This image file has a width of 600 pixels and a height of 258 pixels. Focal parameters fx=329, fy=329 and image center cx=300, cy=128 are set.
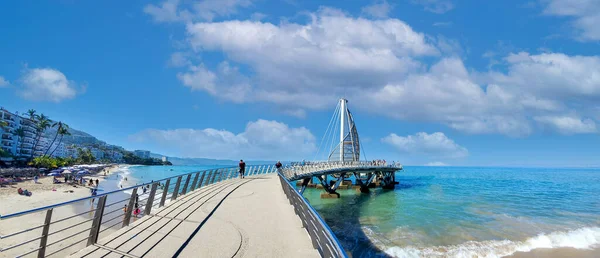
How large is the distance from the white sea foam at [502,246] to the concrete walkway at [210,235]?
Answer: 8.52 m

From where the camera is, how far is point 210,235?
22.7ft

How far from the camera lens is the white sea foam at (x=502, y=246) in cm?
1525

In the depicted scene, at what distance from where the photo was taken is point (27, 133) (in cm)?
9538

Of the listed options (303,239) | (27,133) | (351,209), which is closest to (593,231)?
(351,209)

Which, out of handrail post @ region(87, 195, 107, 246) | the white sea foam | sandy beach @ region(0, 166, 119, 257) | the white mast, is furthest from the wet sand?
the white mast

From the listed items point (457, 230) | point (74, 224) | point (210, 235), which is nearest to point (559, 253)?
point (457, 230)

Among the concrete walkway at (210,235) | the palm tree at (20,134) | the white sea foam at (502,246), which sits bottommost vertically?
the white sea foam at (502,246)

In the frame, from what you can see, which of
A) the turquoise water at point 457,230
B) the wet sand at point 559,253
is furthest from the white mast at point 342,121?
the wet sand at point 559,253

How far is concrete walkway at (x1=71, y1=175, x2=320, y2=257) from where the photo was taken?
19.0ft

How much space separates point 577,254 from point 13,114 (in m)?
115

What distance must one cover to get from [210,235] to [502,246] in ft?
52.5

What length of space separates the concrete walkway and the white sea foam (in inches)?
335

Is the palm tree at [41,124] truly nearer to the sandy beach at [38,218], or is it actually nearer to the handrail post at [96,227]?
the sandy beach at [38,218]

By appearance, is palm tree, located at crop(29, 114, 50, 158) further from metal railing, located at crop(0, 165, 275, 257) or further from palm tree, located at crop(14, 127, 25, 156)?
metal railing, located at crop(0, 165, 275, 257)
